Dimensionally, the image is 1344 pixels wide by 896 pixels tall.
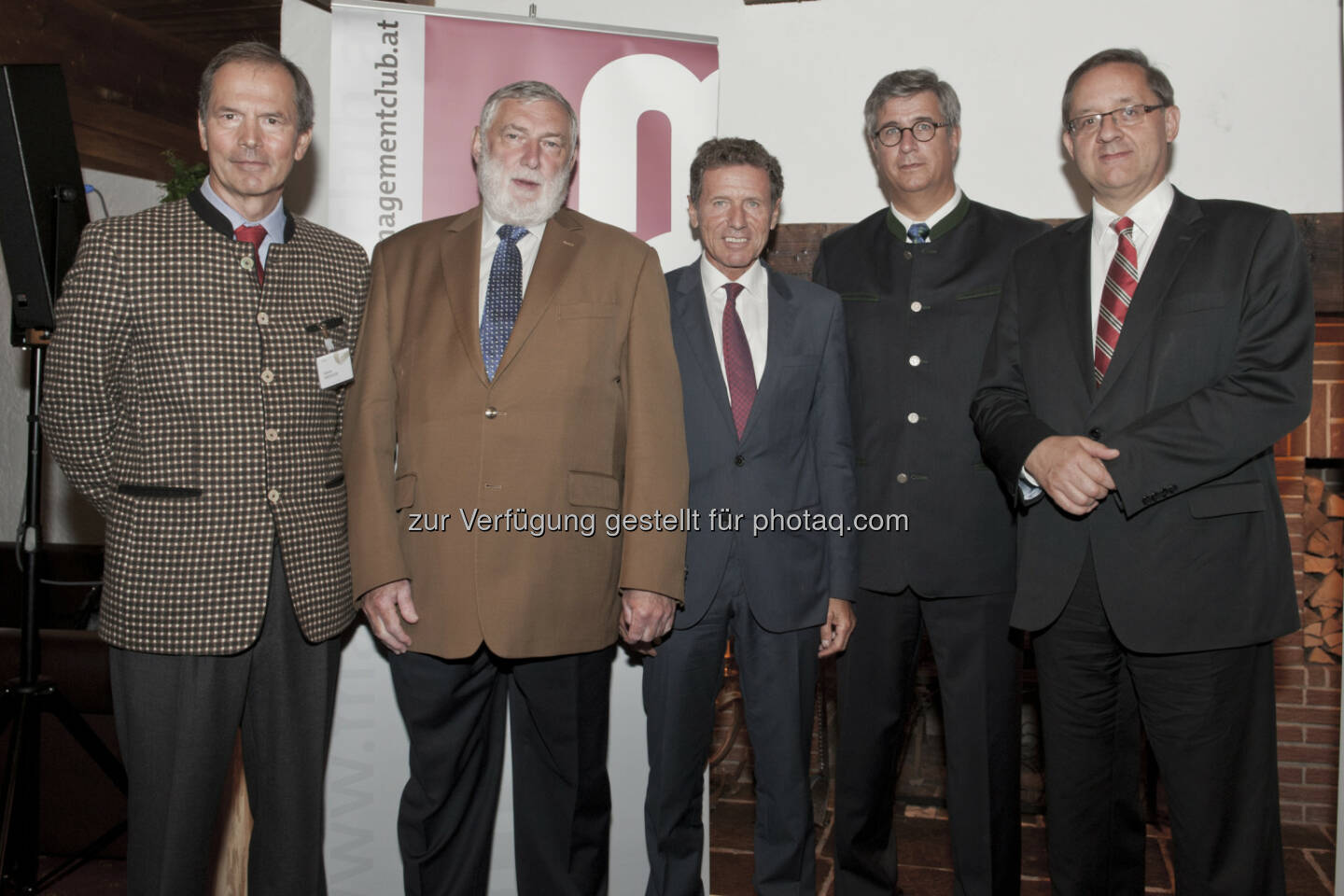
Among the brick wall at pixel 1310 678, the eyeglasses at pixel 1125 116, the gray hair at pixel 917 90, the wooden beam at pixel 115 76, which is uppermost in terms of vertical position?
the wooden beam at pixel 115 76

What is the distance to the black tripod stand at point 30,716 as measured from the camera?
244 centimetres

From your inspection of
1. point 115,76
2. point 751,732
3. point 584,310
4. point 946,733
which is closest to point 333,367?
point 584,310

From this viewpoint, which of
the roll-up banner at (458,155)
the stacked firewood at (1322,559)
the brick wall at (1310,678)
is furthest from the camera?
the stacked firewood at (1322,559)

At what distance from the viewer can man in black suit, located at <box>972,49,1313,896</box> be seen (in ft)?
6.45

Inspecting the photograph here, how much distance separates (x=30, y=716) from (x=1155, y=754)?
8.87 feet

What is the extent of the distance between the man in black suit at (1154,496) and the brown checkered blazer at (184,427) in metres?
1.55

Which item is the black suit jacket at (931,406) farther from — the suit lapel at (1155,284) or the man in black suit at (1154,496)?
the suit lapel at (1155,284)

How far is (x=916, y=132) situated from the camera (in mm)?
2475

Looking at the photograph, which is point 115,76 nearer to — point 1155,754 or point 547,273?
point 547,273

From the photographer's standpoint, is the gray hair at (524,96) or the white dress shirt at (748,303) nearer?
the gray hair at (524,96)

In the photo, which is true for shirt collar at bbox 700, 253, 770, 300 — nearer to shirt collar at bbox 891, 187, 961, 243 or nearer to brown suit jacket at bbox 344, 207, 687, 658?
brown suit jacket at bbox 344, 207, 687, 658

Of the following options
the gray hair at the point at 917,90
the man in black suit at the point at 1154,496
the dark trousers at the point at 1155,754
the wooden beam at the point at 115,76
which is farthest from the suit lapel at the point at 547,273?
the wooden beam at the point at 115,76

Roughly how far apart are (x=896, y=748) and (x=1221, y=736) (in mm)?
758

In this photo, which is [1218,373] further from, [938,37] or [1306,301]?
[938,37]
